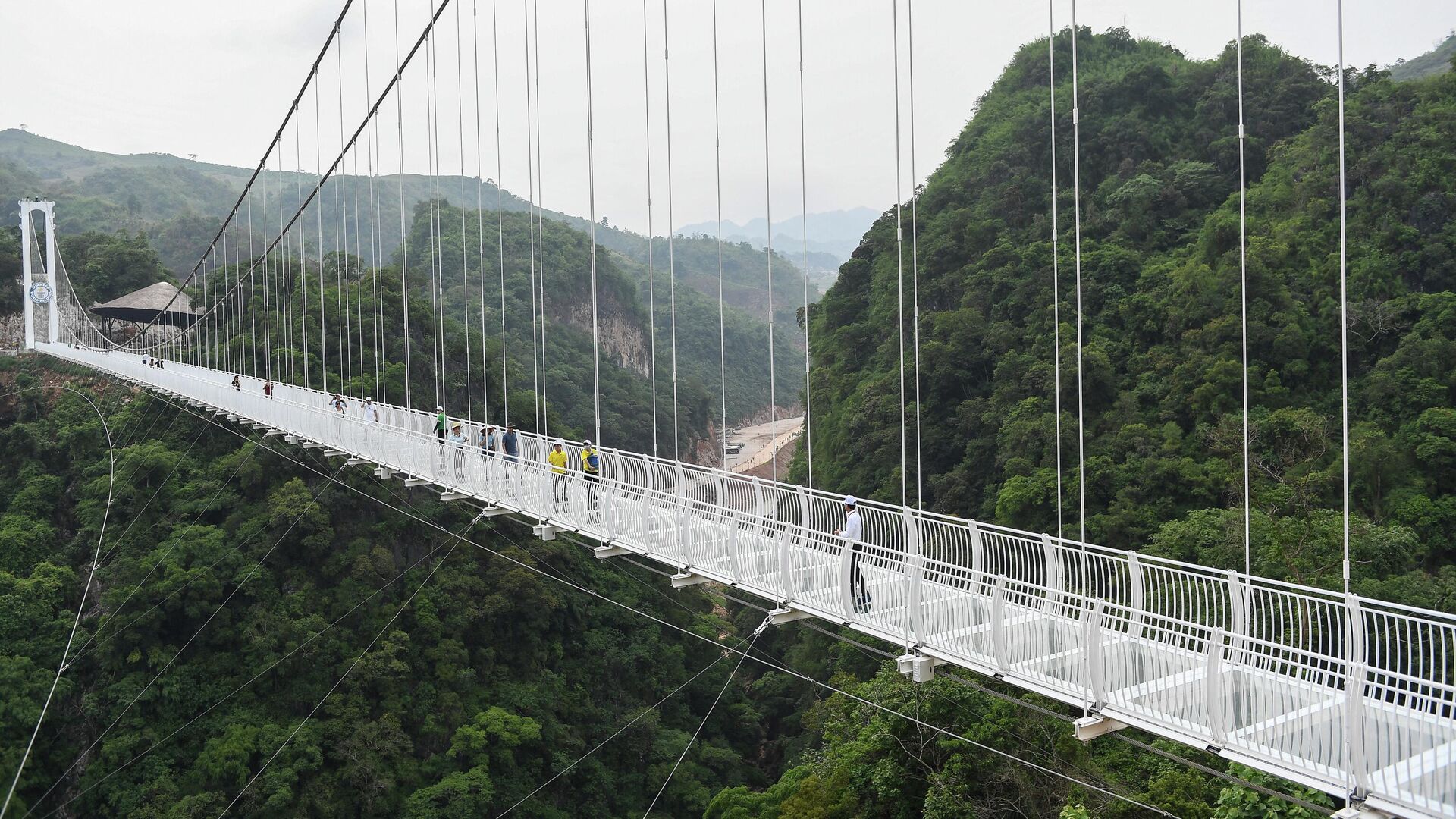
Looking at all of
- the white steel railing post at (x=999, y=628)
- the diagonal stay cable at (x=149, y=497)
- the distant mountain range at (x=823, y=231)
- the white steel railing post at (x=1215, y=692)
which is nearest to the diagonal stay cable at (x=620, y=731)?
the diagonal stay cable at (x=149, y=497)

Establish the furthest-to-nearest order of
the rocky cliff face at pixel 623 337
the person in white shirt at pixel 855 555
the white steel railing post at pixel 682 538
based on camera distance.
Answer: the rocky cliff face at pixel 623 337 < the white steel railing post at pixel 682 538 < the person in white shirt at pixel 855 555

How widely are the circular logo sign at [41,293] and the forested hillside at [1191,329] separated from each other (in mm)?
33070

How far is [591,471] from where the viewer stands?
11.3m

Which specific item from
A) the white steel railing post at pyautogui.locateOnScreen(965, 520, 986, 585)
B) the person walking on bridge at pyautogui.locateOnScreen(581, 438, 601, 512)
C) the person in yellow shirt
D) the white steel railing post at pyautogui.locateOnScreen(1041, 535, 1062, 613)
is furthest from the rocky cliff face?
the white steel railing post at pyautogui.locateOnScreen(1041, 535, 1062, 613)

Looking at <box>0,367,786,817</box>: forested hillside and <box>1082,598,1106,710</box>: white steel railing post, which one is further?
<box>0,367,786,817</box>: forested hillside

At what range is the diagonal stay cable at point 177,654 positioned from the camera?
18125mm

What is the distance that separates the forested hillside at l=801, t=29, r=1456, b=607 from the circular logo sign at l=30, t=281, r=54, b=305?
33070 millimetres

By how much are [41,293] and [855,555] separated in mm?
47288

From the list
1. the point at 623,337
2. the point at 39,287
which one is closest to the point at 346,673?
the point at 39,287

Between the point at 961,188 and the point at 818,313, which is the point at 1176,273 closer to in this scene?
the point at 961,188

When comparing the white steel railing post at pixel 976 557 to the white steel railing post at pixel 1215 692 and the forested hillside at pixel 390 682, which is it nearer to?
the white steel railing post at pixel 1215 692

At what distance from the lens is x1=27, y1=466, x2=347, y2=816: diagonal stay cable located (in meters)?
18.1

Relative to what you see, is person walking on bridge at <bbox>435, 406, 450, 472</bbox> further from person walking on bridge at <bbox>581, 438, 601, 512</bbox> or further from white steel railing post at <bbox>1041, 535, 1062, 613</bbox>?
white steel railing post at <bbox>1041, 535, 1062, 613</bbox>

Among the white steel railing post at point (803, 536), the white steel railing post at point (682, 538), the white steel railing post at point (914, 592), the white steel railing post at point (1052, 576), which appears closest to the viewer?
the white steel railing post at point (1052, 576)
